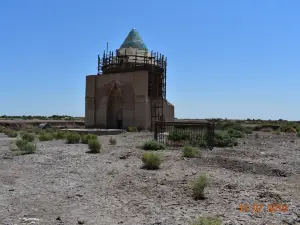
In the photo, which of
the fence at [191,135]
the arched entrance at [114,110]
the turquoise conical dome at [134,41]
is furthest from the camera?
the turquoise conical dome at [134,41]

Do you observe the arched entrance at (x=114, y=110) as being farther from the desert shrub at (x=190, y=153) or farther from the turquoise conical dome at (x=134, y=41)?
the desert shrub at (x=190, y=153)

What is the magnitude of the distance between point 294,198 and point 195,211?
2.35m

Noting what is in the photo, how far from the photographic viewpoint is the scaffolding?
3378 centimetres

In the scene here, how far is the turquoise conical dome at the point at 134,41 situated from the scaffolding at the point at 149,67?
2.59ft

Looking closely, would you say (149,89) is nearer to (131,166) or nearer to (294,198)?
(131,166)

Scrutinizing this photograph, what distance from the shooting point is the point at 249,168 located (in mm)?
11328

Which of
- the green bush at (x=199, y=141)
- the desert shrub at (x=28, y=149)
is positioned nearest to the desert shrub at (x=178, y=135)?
the green bush at (x=199, y=141)

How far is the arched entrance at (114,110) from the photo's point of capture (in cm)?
3384

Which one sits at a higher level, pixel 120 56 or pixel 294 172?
pixel 120 56

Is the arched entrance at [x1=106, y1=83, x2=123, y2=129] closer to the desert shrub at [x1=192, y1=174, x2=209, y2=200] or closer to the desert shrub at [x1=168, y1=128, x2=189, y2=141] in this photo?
the desert shrub at [x1=168, y1=128, x2=189, y2=141]

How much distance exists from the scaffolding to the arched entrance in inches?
101

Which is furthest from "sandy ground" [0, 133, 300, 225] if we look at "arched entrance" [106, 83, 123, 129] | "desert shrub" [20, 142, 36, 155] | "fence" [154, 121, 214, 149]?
"arched entrance" [106, 83, 123, 129]

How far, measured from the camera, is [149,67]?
34.3 m

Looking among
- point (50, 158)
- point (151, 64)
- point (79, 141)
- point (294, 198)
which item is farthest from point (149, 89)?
point (294, 198)
